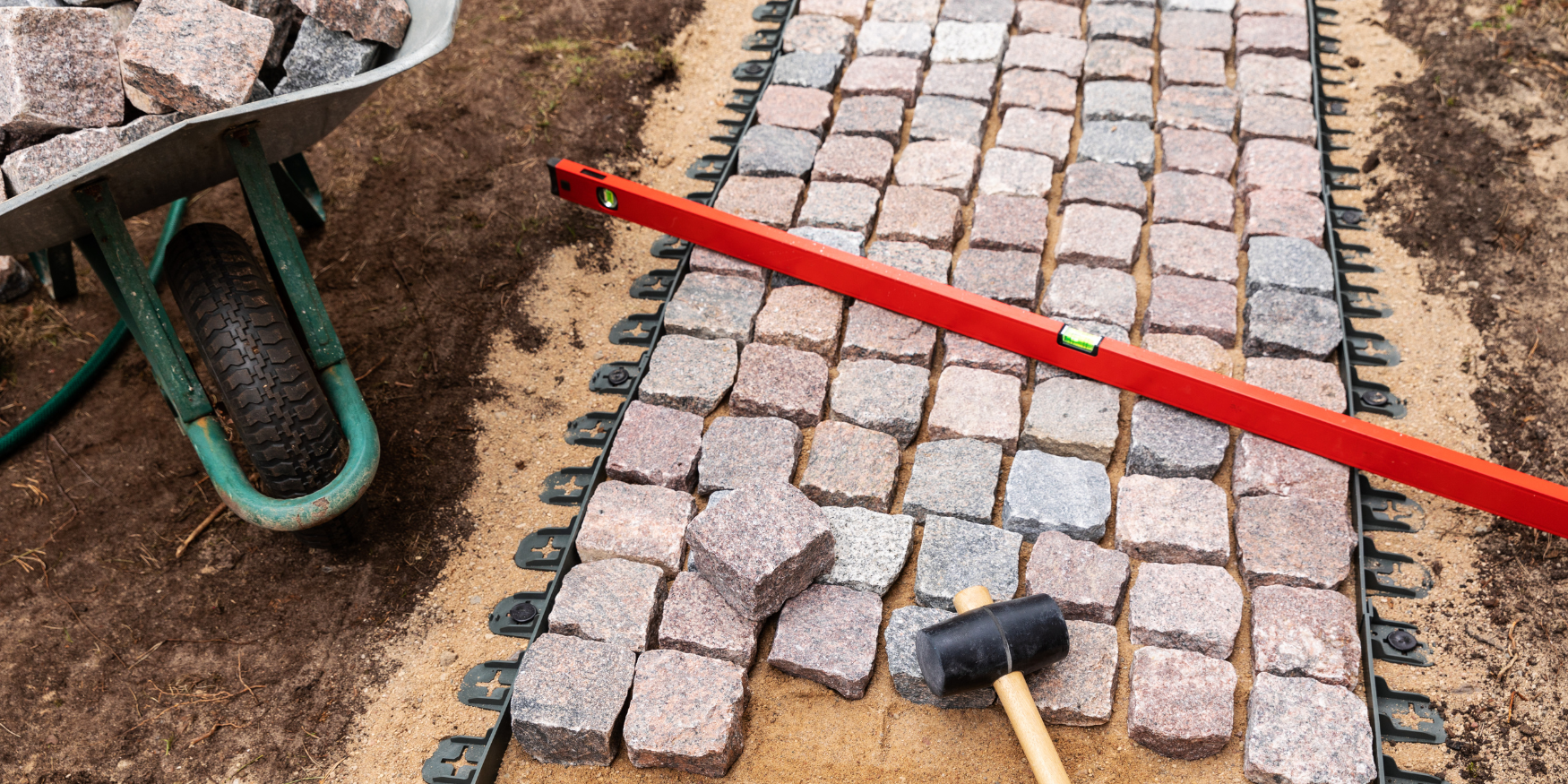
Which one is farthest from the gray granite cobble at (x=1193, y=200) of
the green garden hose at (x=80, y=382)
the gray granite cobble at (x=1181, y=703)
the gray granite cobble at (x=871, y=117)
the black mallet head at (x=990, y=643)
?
the green garden hose at (x=80, y=382)

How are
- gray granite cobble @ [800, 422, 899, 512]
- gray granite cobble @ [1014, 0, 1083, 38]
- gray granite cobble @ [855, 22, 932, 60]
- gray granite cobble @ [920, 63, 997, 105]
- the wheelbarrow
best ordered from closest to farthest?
1. the wheelbarrow
2. gray granite cobble @ [800, 422, 899, 512]
3. gray granite cobble @ [920, 63, 997, 105]
4. gray granite cobble @ [855, 22, 932, 60]
5. gray granite cobble @ [1014, 0, 1083, 38]

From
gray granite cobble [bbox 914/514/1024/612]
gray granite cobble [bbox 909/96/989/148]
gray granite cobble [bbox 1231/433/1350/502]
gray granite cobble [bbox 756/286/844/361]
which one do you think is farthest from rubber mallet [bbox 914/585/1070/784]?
gray granite cobble [bbox 909/96/989/148]

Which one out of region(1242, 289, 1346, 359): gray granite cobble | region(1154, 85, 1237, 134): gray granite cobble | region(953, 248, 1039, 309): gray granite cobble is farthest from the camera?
region(1154, 85, 1237, 134): gray granite cobble

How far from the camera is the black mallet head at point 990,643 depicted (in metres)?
2.47

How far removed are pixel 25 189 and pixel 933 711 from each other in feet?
8.54

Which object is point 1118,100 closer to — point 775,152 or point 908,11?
point 908,11

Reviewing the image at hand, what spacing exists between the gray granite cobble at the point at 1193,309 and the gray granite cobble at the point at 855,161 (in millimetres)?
1160

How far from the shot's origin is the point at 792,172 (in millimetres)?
4129

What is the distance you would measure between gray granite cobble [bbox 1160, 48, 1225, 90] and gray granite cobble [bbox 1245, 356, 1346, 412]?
5.39 feet

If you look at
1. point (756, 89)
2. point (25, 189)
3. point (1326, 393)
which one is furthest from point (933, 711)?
point (756, 89)

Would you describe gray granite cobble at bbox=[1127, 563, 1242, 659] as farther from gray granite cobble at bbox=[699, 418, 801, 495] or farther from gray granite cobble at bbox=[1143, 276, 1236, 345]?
gray granite cobble at bbox=[699, 418, 801, 495]

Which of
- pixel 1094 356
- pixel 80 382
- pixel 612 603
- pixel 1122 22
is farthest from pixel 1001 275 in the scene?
pixel 80 382

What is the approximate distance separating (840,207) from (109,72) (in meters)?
2.36

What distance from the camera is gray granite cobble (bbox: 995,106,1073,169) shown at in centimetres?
420
